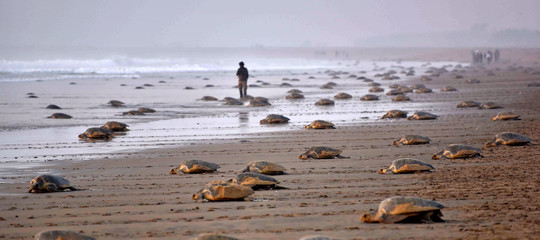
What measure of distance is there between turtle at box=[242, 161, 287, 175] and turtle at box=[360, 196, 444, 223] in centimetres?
336

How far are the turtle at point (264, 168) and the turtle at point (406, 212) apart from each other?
11.0 ft

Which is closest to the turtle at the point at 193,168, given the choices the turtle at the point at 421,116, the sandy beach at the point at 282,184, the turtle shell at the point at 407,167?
the sandy beach at the point at 282,184

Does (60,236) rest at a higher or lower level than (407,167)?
higher

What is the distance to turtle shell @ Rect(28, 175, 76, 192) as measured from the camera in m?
9.45

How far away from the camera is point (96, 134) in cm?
1584

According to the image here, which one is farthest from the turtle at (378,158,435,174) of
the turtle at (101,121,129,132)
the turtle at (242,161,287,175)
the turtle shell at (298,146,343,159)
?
the turtle at (101,121,129,132)

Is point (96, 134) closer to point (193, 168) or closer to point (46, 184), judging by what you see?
point (193, 168)

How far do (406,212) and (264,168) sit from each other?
3.76m

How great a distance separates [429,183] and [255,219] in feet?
10.3

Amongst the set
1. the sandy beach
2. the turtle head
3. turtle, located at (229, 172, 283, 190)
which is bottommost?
the sandy beach

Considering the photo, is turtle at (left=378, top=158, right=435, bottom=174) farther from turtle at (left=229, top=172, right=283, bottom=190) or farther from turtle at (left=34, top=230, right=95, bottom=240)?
turtle at (left=34, top=230, right=95, bottom=240)

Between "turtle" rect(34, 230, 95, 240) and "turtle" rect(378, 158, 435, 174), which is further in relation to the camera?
"turtle" rect(378, 158, 435, 174)

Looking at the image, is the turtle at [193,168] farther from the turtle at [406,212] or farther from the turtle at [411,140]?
the turtle at [411,140]

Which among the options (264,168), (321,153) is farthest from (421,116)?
(264,168)
